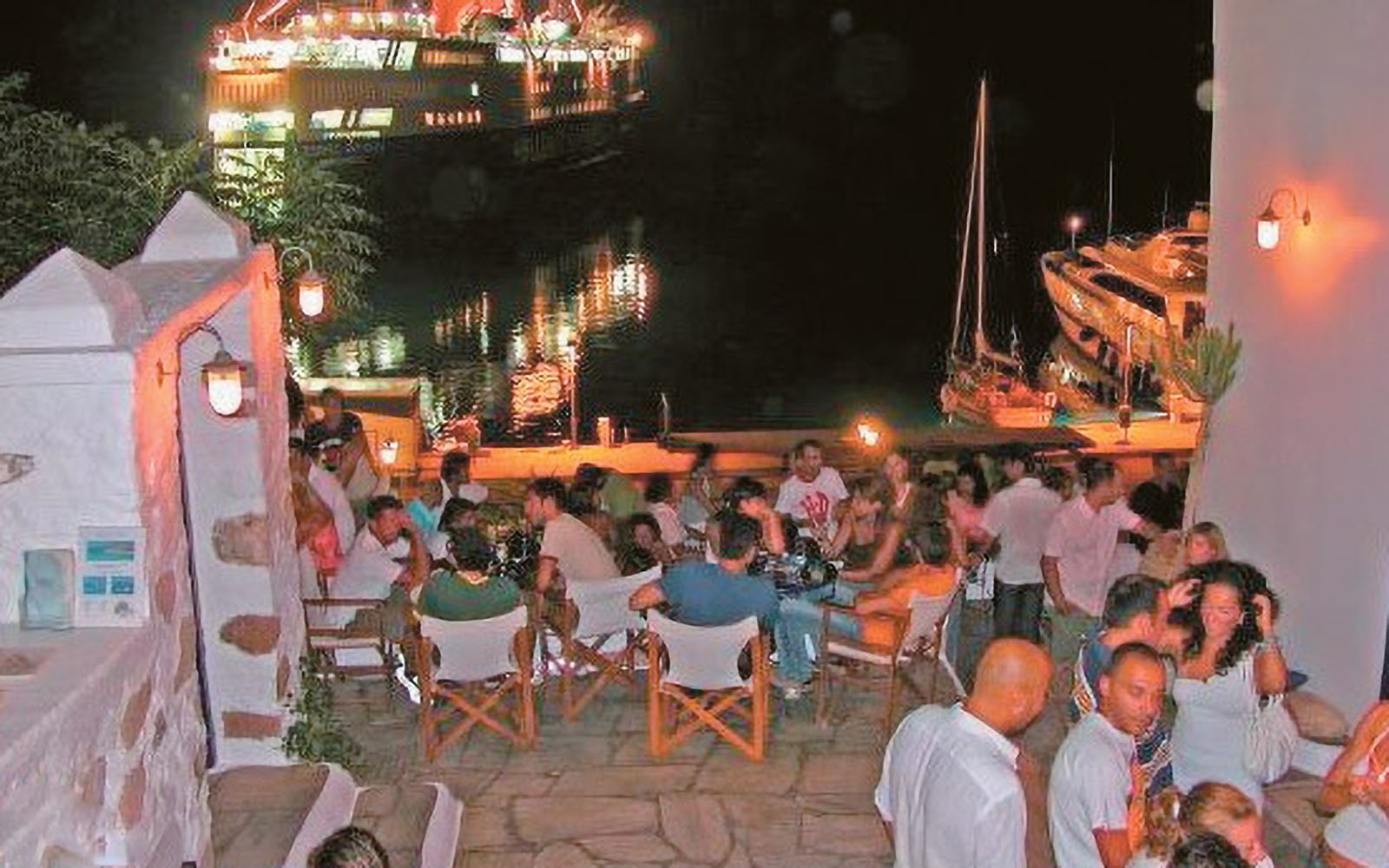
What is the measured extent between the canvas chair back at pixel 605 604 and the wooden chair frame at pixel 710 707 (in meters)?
0.53

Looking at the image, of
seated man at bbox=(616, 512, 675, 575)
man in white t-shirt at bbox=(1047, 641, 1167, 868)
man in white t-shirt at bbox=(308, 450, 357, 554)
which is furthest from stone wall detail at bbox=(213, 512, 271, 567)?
man in white t-shirt at bbox=(1047, 641, 1167, 868)

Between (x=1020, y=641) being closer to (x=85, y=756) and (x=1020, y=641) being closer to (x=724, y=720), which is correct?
(x=85, y=756)

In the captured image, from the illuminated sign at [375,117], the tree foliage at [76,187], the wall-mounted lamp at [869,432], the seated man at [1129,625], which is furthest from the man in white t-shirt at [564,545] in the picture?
the illuminated sign at [375,117]

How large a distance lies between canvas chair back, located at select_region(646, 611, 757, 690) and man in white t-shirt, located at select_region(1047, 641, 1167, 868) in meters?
2.89

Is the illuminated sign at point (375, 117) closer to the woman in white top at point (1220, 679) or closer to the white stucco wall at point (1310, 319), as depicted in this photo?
the white stucco wall at point (1310, 319)

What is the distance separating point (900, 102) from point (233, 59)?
236 feet

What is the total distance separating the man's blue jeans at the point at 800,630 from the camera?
812 cm

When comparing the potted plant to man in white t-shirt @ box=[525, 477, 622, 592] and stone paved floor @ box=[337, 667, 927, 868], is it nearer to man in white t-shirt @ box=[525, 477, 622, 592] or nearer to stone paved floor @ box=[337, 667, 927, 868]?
stone paved floor @ box=[337, 667, 927, 868]

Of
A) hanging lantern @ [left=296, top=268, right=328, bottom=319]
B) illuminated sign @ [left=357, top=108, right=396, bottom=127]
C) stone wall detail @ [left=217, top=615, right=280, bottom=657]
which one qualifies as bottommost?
stone wall detail @ [left=217, top=615, right=280, bottom=657]

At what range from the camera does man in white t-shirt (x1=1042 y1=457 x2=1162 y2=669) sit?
8.26 m

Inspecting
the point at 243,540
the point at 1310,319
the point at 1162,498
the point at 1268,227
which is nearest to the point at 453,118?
the point at 1162,498

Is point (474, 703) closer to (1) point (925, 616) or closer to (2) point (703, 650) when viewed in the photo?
(2) point (703, 650)

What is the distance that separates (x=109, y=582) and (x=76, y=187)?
27.9 ft

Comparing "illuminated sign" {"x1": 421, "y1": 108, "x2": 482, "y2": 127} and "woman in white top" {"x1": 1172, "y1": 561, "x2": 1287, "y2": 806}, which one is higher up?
"illuminated sign" {"x1": 421, "y1": 108, "x2": 482, "y2": 127}
